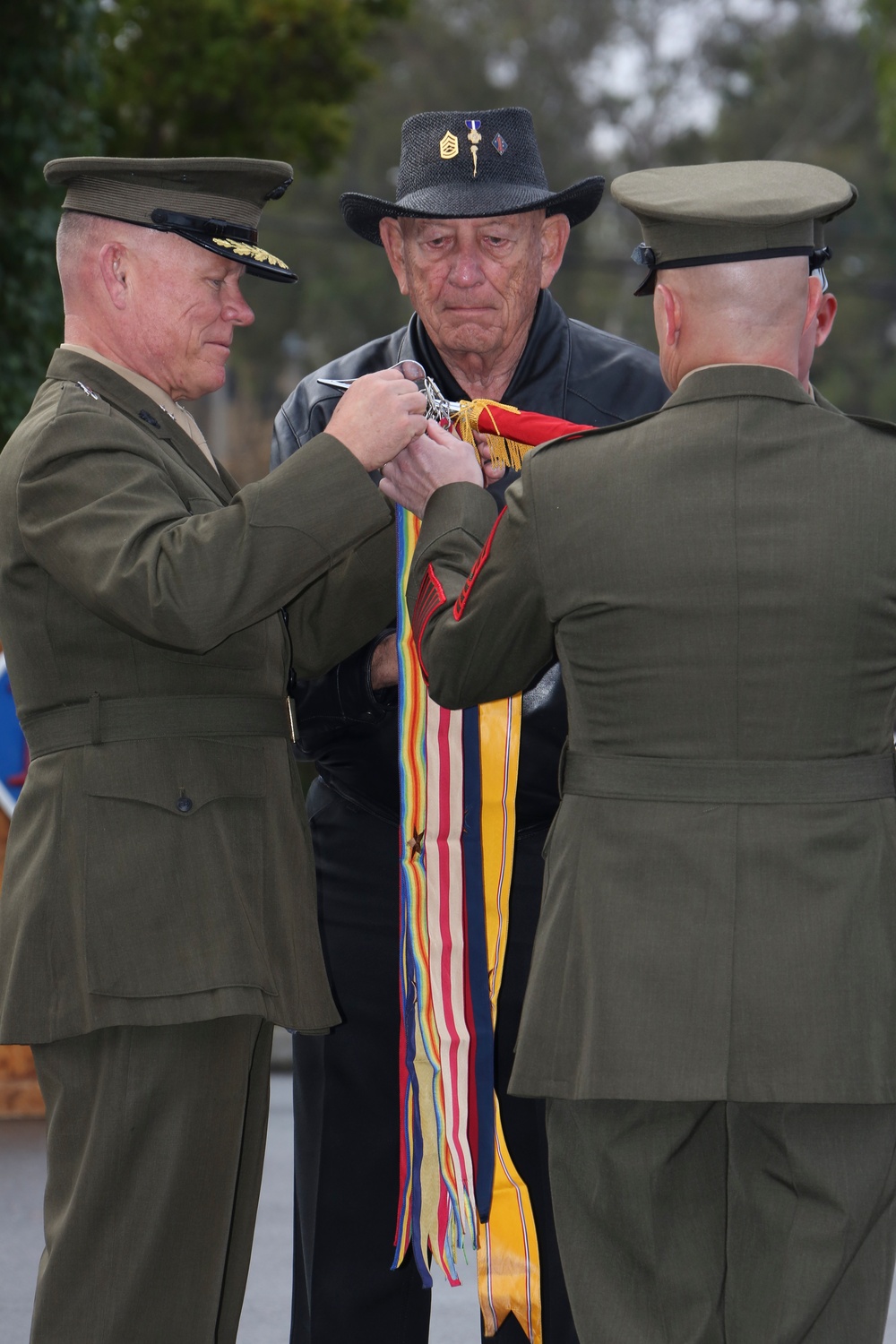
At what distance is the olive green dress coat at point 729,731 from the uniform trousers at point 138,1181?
1.53 feet

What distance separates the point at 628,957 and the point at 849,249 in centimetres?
3156

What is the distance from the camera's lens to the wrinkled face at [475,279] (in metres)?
3.07

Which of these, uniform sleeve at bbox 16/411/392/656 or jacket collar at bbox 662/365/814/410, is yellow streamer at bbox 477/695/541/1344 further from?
jacket collar at bbox 662/365/814/410

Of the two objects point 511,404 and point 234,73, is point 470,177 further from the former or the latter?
point 234,73

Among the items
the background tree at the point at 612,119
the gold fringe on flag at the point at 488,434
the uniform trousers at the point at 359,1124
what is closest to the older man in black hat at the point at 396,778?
the uniform trousers at the point at 359,1124

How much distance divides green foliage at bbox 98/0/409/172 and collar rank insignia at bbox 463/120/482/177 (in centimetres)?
942

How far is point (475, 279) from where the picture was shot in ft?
10.1

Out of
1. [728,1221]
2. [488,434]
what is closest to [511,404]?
[488,434]

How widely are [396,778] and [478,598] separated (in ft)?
2.57

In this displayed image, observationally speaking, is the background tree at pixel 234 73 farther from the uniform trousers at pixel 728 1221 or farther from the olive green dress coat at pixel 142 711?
the uniform trousers at pixel 728 1221

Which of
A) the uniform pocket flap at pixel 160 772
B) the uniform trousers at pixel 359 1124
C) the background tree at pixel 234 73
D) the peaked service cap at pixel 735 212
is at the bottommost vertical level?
the uniform trousers at pixel 359 1124

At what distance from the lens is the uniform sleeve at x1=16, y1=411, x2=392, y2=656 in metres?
2.28

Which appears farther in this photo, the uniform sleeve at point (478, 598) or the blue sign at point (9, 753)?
the blue sign at point (9, 753)

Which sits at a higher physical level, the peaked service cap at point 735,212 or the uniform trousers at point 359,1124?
the peaked service cap at point 735,212
